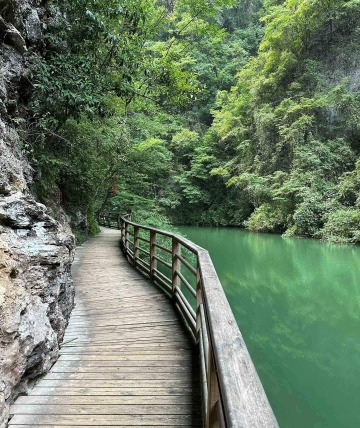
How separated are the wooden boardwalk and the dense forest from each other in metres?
3.08

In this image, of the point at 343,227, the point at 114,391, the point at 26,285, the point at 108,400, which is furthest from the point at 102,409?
the point at 343,227

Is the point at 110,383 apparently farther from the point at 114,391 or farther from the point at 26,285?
the point at 26,285

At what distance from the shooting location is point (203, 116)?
106 ft

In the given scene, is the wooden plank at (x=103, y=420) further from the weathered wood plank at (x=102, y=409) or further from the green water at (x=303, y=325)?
the green water at (x=303, y=325)

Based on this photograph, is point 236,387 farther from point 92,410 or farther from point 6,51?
point 6,51

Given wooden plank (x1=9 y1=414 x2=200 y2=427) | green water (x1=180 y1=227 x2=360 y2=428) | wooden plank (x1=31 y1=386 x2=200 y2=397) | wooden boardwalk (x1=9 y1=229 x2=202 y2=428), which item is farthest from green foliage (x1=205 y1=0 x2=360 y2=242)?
wooden plank (x1=9 y1=414 x2=200 y2=427)

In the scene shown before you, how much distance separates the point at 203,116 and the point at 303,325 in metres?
27.2

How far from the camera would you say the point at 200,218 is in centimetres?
2920

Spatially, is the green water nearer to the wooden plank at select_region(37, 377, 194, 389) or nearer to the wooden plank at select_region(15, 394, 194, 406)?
the wooden plank at select_region(37, 377, 194, 389)

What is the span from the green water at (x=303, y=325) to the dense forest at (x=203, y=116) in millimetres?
3562

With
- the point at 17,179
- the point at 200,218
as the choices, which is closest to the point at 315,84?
the point at 200,218

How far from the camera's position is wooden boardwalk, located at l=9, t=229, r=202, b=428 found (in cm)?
229

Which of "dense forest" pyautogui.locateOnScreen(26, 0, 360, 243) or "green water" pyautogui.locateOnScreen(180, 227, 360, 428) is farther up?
"dense forest" pyautogui.locateOnScreen(26, 0, 360, 243)

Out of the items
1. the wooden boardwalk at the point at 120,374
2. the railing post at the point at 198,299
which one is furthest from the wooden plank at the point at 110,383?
the railing post at the point at 198,299
